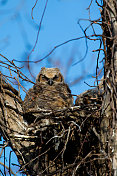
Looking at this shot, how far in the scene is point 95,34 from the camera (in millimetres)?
3135

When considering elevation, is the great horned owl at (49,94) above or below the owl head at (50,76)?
below

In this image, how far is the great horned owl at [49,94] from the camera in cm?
448

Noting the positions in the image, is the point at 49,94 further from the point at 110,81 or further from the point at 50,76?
the point at 110,81

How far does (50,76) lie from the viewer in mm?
5828

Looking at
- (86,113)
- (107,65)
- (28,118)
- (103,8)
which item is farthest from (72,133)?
(103,8)

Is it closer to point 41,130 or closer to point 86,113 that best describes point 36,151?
point 41,130

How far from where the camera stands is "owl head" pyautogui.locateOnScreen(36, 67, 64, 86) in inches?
227

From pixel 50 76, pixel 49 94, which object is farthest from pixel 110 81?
pixel 50 76

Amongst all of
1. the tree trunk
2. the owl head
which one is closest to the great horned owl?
the owl head

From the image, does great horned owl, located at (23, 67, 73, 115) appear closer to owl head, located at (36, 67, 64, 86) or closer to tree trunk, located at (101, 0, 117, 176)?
owl head, located at (36, 67, 64, 86)

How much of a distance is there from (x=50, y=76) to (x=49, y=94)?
2.38 feet

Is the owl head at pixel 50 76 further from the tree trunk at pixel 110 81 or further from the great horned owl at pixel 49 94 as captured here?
the tree trunk at pixel 110 81

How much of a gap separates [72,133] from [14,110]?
81 cm

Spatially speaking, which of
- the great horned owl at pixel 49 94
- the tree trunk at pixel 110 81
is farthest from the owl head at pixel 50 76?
the tree trunk at pixel 110 81
